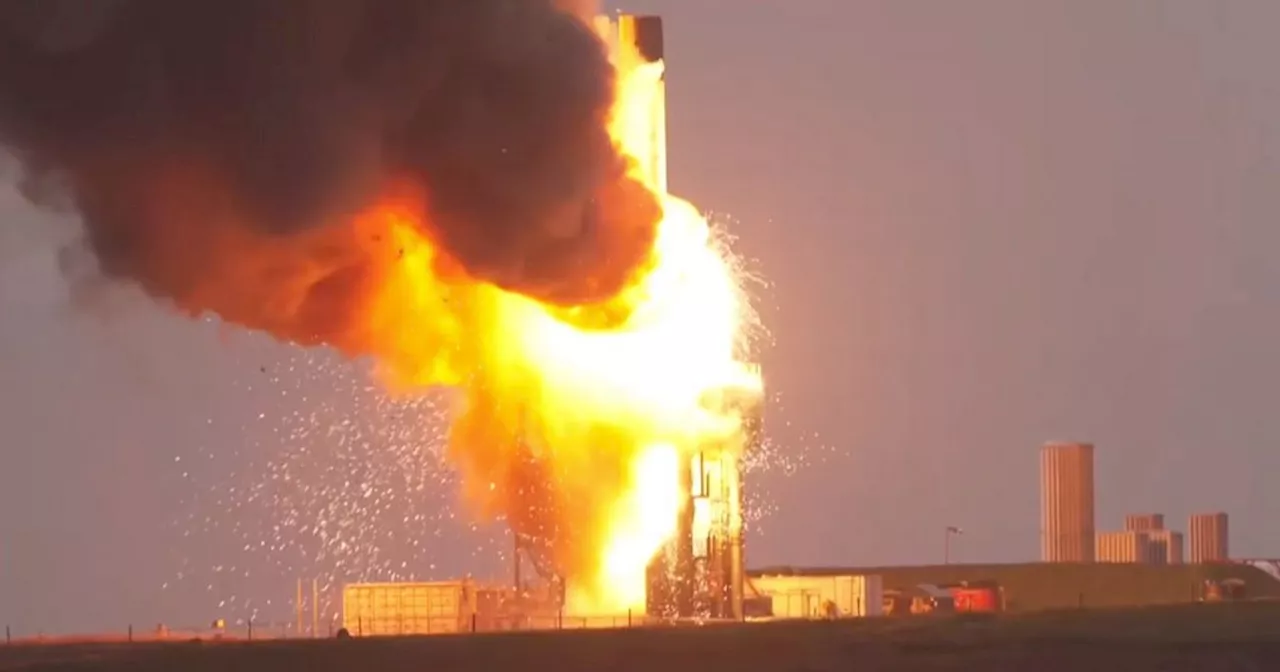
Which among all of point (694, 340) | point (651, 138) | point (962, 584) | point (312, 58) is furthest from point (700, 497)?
point (962, 584)

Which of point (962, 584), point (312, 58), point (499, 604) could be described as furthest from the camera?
point (962, 584)

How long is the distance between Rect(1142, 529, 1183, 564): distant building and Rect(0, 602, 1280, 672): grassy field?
61.8 meters

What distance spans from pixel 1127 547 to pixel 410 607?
68.4 meters

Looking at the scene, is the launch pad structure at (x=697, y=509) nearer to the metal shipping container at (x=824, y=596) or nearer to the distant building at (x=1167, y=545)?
the metal shipping container at (x=824, y=596)

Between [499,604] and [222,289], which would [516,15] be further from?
[499,604]

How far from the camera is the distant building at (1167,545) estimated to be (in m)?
160

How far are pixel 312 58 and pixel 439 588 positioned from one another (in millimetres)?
19816

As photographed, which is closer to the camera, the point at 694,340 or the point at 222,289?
the point at 222,289

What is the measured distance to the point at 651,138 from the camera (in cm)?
10412

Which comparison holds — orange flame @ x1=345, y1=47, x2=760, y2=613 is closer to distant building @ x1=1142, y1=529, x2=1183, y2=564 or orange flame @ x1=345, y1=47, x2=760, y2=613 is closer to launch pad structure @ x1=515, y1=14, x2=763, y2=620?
launch pad structure @ x1=515, y1=14, x2=763, y2=620

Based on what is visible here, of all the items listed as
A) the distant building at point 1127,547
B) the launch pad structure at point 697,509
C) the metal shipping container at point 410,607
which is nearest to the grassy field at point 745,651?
the launch pad structure at point 697,509

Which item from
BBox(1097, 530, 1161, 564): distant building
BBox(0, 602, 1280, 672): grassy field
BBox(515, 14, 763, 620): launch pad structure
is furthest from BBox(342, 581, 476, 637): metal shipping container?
BBox(1097, 530, 1161, 564): distant building

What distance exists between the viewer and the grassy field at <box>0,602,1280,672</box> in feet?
265

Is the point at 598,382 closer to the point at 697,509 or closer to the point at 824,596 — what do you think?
the point at 697,509
